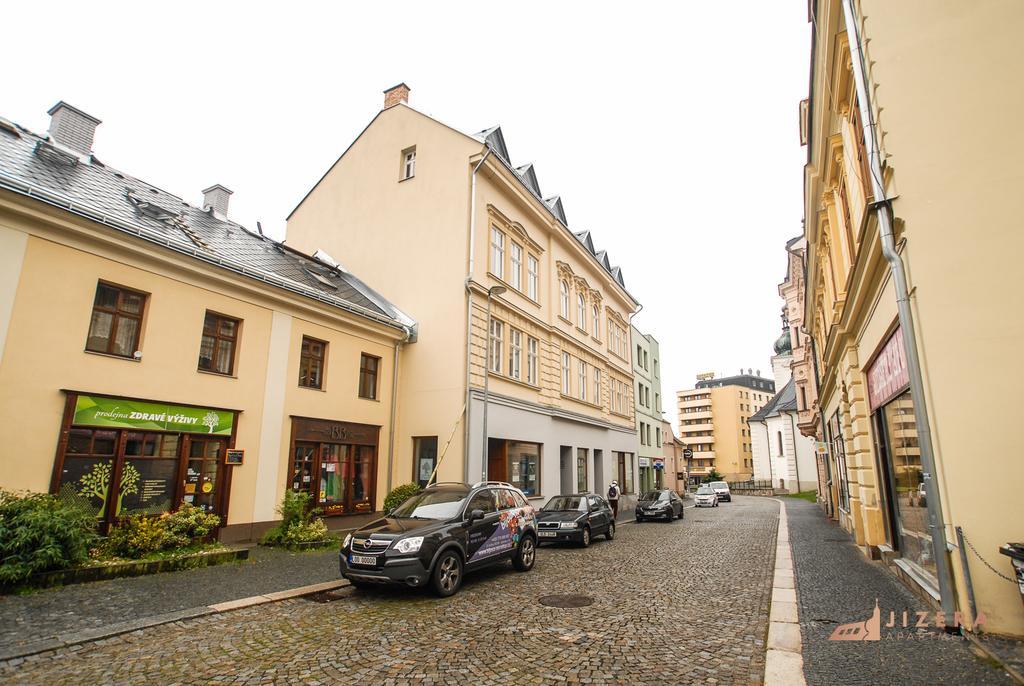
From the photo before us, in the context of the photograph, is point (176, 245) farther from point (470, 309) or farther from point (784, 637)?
point (784, 637)

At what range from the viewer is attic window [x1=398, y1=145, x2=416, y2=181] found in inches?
829

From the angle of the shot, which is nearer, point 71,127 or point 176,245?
point 176,245

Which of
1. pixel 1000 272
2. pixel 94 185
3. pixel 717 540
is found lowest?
pixel 717 540

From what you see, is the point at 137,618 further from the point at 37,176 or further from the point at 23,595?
the point at 37,176

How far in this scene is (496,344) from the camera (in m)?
20.0

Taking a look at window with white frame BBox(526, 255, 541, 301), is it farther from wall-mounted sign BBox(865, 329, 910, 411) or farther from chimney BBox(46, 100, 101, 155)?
chimney BBox(46, 100, 101, 155)

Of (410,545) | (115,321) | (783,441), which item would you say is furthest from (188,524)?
(783,441)

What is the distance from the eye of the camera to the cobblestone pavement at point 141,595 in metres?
6.67

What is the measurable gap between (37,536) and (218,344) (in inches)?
234

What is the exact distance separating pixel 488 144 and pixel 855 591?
1670 centimetres

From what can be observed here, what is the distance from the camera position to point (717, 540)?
55.4ft

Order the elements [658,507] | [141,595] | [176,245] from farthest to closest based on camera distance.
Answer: [658,507] → [176,245] → [141,595]

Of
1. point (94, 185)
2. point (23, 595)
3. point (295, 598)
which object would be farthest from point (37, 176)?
point (295, 598)
